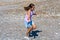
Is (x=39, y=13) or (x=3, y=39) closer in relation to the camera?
(x=3, y=39)

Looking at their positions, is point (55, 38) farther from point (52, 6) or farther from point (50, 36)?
point (52, 6)

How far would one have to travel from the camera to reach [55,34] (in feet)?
42.0

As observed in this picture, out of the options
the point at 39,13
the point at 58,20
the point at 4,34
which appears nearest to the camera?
the point at 4,34

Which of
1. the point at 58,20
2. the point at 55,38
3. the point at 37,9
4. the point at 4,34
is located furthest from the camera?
the point at 37,9

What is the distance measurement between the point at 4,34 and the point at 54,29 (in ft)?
7.97

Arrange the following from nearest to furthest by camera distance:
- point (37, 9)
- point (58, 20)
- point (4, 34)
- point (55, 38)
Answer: point (55, 38) → point (4, 34) → point (58, 20) → point (37, 9)

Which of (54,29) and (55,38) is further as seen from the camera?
(54,29)

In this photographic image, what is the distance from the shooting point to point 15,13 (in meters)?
19.2

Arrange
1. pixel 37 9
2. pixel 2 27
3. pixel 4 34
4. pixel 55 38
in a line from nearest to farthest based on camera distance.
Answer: pixel 55 38 < pixel 4 34 < pixel 2 27 < pixel 37 9

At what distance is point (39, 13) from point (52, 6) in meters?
2.26

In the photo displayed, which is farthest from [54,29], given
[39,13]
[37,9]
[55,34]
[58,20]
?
[37,9]

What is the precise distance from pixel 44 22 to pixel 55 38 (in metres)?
3.60

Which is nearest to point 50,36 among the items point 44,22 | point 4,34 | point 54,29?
point 54,29

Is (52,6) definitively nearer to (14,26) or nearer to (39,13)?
(39,13)
